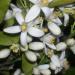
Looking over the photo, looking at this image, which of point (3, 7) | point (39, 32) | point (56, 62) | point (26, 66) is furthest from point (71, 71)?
point (3, 7)

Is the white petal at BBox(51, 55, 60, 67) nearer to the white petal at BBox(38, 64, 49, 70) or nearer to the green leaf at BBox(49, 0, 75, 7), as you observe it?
the white petal at BBox(38, 64, 49, 70)

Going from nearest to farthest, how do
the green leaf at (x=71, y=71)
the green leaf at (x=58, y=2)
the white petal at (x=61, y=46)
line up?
the green leaf at (x=58, y=2)
the white petal at (x=61, y=46)
the green leaf at (x=71, y=71)

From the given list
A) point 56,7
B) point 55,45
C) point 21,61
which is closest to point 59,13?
point 56,7

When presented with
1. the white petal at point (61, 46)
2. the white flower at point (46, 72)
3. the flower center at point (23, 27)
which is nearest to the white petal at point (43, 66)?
the white flower at point (46, 72)

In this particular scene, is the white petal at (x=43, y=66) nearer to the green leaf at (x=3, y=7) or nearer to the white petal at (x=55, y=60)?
the white petal at (x=55, y=60)

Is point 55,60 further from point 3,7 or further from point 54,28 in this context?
point 3,7

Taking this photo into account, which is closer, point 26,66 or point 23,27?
point 23,27

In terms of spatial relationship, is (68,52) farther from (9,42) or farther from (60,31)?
(9,42)
